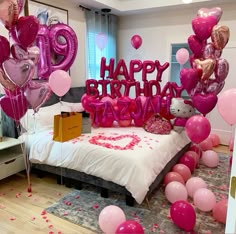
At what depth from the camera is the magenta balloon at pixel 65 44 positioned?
10.5 feet

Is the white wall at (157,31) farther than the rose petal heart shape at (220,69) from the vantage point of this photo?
Yes

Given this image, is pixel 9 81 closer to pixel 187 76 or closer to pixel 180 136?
pixel 187 76

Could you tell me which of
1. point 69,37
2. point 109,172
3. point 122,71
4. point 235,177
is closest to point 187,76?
point 122,71

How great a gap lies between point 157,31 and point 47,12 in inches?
87.7

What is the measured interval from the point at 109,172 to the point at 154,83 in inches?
58.8

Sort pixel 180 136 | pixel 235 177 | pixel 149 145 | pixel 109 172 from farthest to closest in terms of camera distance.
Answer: pixel 180 136, pixel 149 145, pixel 109 172, pixel 235 177

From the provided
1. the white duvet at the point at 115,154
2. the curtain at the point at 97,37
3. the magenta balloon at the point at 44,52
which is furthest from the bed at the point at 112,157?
the curtain at the point at 97,37

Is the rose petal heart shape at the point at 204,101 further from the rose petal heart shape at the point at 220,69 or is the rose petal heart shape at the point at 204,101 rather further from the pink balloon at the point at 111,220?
the pink balloon at the point at 111,220

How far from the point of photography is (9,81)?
7.11ft

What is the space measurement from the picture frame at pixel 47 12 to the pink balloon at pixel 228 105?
9.60 feet

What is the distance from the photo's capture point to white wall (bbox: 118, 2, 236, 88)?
14.9 ft

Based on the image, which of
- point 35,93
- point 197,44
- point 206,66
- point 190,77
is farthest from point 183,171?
point 35,93

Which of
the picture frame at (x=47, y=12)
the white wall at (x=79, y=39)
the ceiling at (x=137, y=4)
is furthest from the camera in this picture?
the white wall at (x=79, y=39)

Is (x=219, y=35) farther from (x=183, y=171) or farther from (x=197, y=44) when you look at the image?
(x=183, y=171)
